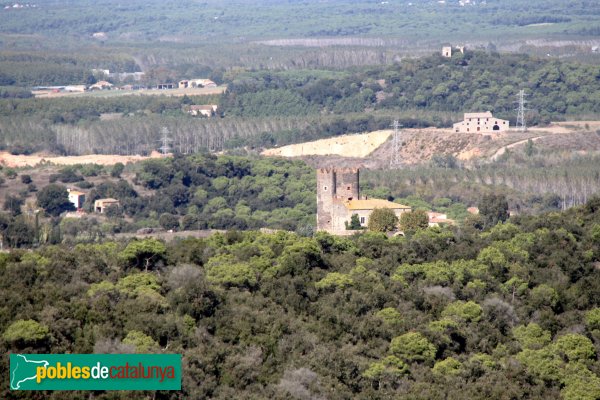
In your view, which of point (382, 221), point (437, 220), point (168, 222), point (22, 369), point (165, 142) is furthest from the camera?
point (165, 142)

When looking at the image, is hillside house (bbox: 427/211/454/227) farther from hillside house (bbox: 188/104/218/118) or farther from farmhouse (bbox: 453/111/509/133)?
hillside house (bbox: 188/104/218/118)

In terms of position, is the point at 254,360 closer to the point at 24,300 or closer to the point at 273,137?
the point at 24,300

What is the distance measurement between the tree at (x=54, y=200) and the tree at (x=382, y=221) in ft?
100

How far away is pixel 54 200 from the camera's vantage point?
10731cm

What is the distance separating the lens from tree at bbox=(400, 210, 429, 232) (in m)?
79.2

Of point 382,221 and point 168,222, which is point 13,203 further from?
point 382,221

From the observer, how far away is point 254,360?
51.2 metres

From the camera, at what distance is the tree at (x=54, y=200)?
10656 cm

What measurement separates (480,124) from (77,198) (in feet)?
152

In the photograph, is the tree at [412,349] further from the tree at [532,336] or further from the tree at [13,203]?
the tree at [13,203]

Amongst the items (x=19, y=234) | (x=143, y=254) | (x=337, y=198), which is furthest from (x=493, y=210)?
(x=143, y=254)

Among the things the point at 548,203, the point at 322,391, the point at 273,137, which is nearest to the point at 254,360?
the point at 322,391

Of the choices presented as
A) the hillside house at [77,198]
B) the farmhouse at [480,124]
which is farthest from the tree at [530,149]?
the hillside house at [77,198]

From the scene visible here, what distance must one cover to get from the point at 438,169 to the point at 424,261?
189ft
